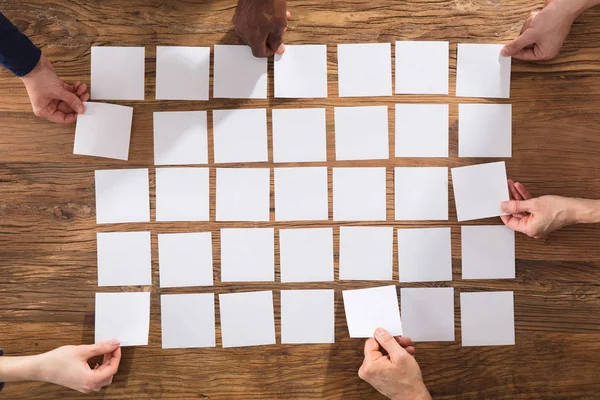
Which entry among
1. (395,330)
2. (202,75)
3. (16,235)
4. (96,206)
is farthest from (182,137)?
(395,330)

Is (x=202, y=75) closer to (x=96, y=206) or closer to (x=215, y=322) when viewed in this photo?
(x=96, y=206)

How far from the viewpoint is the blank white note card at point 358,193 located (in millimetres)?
1233

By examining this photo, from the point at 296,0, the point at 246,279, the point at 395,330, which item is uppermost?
the point at 296,0

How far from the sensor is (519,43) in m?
1.21

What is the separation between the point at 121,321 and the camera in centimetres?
122

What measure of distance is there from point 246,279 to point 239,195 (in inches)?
8.5

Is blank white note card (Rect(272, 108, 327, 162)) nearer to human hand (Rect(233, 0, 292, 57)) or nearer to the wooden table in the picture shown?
the wooden table

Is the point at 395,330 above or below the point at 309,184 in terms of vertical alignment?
below

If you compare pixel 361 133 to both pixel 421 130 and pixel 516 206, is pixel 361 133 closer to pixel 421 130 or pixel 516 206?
pixel 421 130

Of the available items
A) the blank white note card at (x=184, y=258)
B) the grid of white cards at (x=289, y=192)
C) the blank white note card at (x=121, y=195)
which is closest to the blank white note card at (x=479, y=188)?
the grid of white cards at (x=289, y=192)

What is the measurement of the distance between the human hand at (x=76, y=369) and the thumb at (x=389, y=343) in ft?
2.15

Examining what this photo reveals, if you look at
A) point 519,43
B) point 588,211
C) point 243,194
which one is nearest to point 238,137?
point 243,194

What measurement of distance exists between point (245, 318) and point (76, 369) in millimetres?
417

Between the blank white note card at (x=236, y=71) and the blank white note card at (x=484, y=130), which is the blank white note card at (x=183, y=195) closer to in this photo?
the blank white note card at (x=236, y=71)
